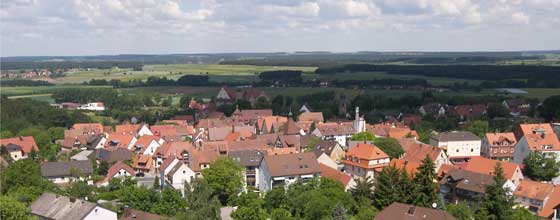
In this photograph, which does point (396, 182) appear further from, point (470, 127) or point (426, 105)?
point (426, 105)

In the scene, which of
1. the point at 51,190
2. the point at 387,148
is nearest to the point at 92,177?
the point at 51,190

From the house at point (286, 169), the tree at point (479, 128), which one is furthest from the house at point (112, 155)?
the tree at point (479, 128)

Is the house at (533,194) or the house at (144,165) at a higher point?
the house at (533,194)

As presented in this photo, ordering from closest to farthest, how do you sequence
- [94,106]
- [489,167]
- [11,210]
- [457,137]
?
[11,210], [489,167], [457,137], [94,106]

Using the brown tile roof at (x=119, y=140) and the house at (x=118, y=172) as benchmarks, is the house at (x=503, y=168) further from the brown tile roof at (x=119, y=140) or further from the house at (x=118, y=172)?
the brown tile roof at (x=119, y=140)

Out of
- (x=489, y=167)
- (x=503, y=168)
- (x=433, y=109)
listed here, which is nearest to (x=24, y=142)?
(x=489, y=167)

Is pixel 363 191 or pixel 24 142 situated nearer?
pixel 363 191

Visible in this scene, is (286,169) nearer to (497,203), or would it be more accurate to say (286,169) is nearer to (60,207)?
(497,203)
